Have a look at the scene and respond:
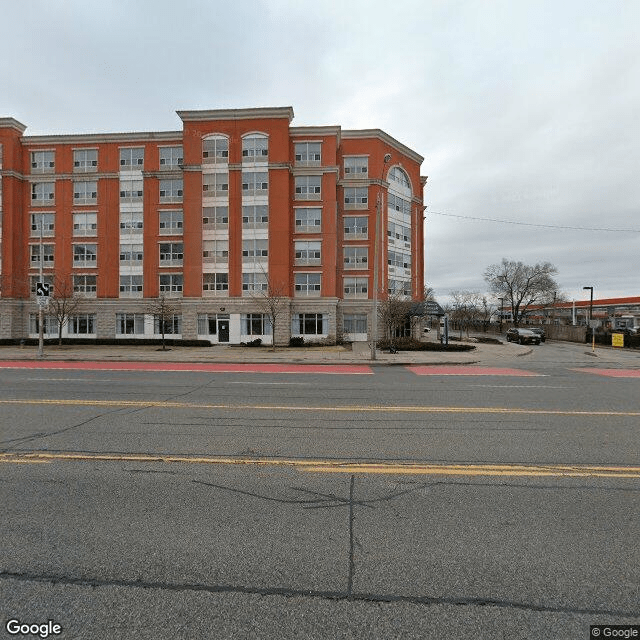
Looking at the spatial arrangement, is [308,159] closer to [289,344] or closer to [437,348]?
[289,344]

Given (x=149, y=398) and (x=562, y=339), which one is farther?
(x=562, y=339)

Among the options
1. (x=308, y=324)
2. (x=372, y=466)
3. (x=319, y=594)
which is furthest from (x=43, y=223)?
(x=319, y=594)

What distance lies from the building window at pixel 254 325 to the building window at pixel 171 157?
16.3 meters

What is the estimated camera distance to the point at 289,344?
31984 mm

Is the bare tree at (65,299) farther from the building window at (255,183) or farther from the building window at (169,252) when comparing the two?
the building window at (255,183)

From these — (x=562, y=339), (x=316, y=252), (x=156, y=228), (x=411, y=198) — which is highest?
(x=411, y=198)

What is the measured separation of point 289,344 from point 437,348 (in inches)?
485

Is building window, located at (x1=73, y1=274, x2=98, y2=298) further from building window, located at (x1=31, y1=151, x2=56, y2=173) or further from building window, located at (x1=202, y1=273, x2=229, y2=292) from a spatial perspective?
building window, located at (x1=202, y1=273, x2=229, y2=292)

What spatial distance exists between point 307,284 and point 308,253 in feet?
9.40

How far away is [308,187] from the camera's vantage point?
117ft

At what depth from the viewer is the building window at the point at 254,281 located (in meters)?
34.2

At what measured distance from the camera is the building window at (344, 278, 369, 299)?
37688 millimetres

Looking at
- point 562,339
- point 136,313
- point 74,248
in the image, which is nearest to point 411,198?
point 562,339

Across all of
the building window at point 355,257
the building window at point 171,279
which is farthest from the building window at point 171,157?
the building window at point 355,257
